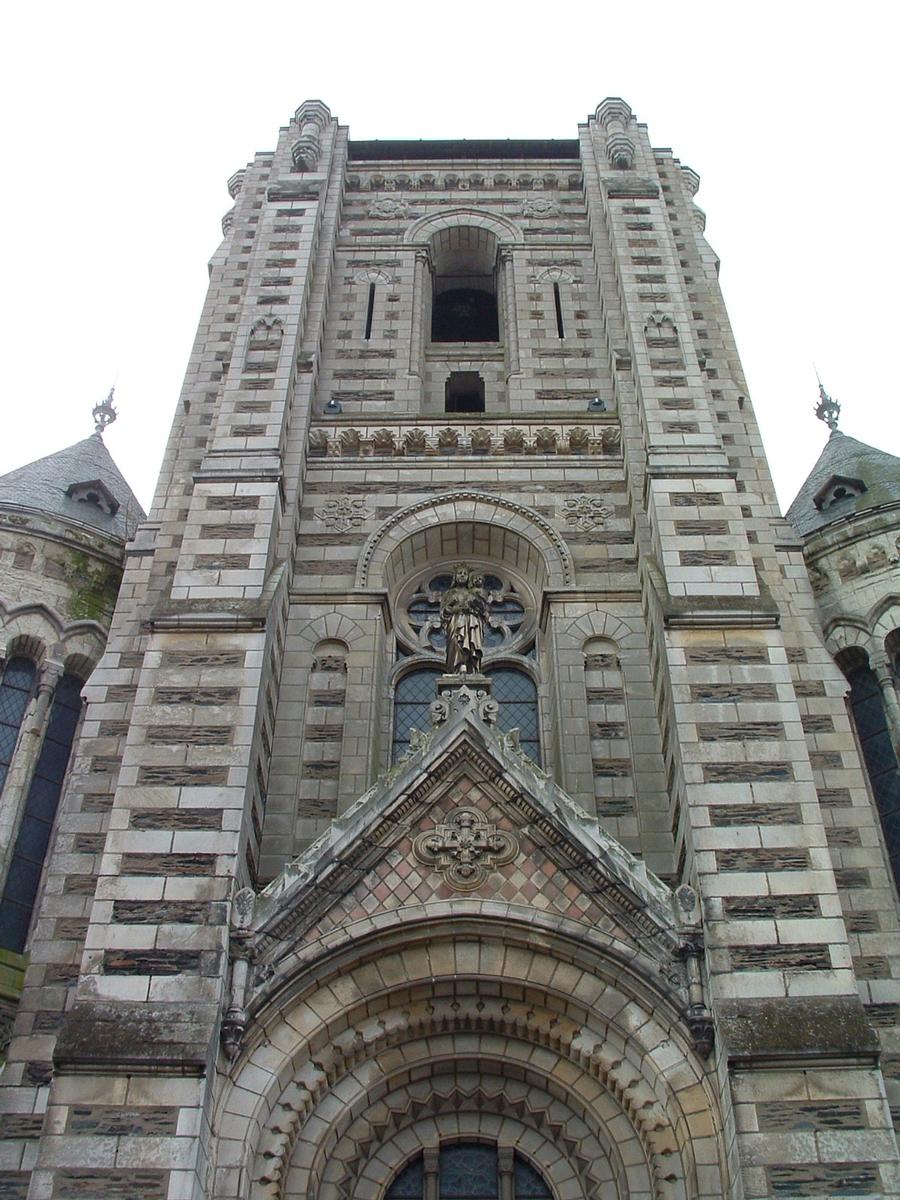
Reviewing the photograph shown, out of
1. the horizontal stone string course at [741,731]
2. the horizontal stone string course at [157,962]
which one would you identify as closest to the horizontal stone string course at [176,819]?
the horizontal stone string course at [157,962]

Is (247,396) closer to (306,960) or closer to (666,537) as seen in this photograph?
(666,537)

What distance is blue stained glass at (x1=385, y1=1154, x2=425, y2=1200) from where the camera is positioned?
493 inches

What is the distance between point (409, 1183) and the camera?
497 inches

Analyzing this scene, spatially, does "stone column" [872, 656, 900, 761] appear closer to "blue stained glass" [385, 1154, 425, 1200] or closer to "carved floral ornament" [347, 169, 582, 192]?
"blue stained glass" [385, 1154, 425, 1200]

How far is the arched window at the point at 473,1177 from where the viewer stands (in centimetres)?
1248

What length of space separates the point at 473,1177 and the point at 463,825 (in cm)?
338

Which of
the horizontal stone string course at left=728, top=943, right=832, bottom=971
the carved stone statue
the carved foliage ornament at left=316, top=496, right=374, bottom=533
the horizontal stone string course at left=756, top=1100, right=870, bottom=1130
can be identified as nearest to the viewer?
the horizontal stone string course at left=756, top=1100, right=870, bottom=1130

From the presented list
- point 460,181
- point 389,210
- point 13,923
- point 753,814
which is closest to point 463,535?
point 753,814

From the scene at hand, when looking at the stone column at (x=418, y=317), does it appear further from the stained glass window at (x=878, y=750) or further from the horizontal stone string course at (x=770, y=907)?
the horizontal stone string course at (x=770, y=907)

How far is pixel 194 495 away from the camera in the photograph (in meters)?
17.0

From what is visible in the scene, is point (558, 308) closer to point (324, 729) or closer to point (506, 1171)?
point (324, 729)

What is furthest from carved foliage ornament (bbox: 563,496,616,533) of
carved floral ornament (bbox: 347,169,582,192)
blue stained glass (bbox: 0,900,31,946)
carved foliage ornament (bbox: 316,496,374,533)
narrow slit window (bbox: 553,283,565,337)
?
carved floral ornament (bbox: 347,169,582,192)

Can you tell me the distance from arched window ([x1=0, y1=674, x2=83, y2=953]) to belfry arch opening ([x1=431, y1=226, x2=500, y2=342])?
11.8 metres

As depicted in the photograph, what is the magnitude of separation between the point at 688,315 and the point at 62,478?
34.1 ft
